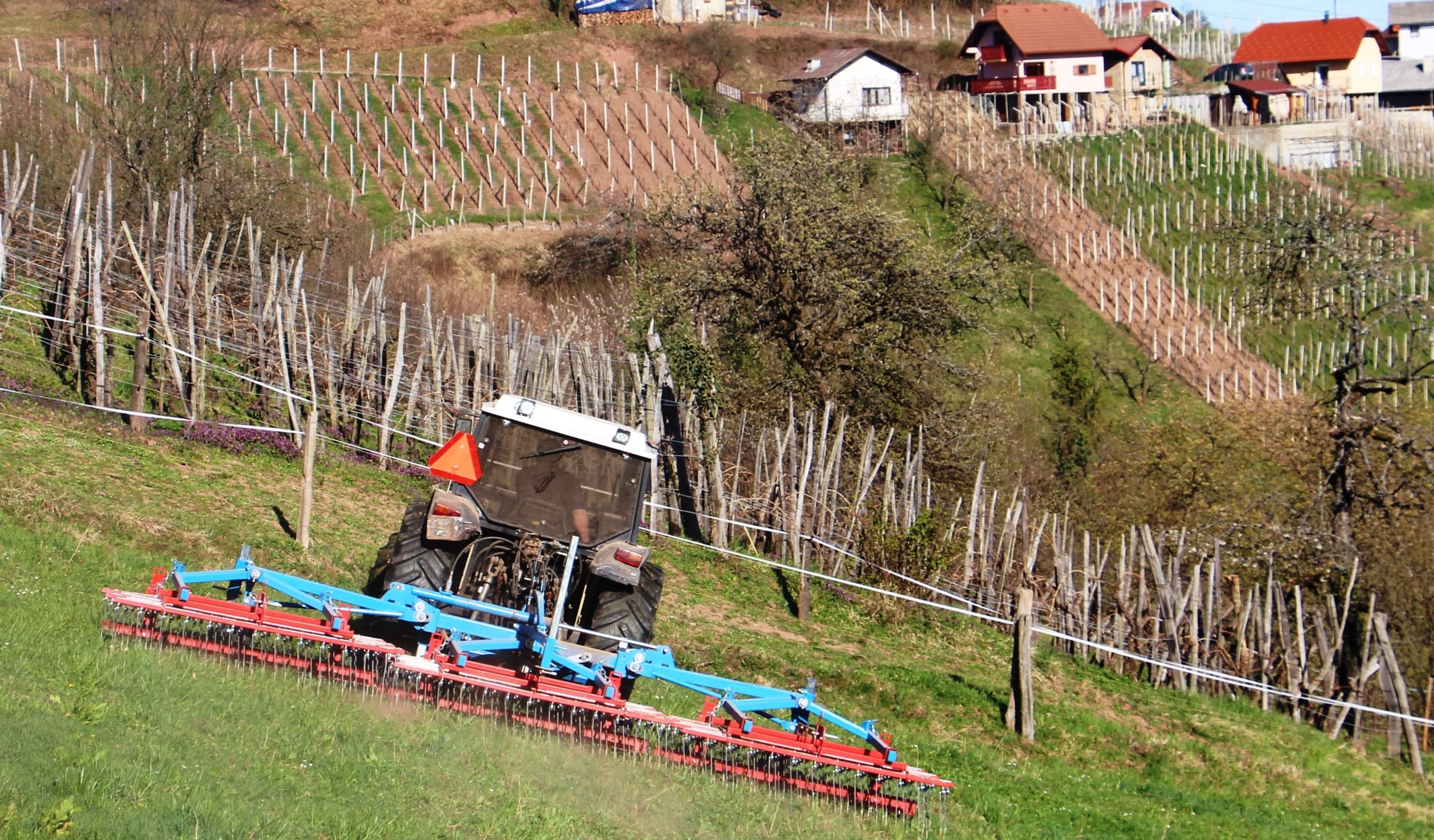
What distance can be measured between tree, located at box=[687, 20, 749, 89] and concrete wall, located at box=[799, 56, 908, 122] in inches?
185

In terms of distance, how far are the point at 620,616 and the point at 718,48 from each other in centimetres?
5974

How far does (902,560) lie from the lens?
19625mm

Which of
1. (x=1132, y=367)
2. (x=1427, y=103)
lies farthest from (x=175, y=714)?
(x=1427, y=103)

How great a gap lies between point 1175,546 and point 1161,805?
9.82m

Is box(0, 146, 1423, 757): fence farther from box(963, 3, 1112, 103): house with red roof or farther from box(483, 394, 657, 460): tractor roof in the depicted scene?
box(963, 3, 1112, 103): house with red roof

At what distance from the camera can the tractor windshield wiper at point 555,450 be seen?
12508 mm

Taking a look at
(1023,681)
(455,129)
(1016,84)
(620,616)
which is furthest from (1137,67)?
(620,616)

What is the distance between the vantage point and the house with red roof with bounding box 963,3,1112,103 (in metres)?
72.1

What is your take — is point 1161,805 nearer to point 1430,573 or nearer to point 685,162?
point 1430,573

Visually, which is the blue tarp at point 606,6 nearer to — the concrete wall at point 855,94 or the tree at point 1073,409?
the concrete wall at point 855,94

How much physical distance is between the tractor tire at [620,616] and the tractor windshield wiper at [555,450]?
3.91ft

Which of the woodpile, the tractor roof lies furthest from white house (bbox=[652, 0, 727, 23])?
the tractor roof

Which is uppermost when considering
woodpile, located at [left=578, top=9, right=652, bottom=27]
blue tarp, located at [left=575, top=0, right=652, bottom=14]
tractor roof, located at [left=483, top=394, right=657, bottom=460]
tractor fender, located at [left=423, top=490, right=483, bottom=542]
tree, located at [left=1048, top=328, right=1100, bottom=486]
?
blue tarp, located at [left=575, top=0, right=652, bottom=14]

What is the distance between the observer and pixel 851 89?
64.6 m
